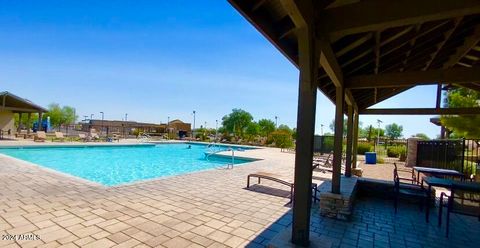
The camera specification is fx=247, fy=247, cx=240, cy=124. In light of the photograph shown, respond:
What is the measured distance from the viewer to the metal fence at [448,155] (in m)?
8.89

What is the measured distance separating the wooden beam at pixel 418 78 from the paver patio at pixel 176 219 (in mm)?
2584

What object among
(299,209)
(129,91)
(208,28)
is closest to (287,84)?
(208,28)

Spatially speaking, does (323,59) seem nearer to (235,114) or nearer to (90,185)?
(90,185)

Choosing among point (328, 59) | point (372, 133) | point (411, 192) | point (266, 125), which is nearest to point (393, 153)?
point (411, 192)

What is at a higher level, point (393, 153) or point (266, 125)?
point (266, 125)

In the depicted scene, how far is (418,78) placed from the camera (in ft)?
15.3

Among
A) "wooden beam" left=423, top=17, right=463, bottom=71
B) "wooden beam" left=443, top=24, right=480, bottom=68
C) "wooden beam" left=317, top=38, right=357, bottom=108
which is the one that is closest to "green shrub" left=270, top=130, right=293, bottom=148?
"wooden beam" left=423, top=17, right=463, bottom=71

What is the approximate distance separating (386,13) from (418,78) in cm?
298

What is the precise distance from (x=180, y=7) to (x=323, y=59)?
21.0 ft

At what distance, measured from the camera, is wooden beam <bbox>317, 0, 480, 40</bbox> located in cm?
220

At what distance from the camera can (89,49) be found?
15.6 meters

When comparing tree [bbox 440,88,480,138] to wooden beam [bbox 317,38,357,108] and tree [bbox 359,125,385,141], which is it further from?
tree [bbox 359,125,385,141]

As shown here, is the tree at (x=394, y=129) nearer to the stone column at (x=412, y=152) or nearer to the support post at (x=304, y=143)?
the stone column at (x=412, y=152)

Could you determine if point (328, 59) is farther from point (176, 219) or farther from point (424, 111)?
point (424, 111)
